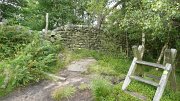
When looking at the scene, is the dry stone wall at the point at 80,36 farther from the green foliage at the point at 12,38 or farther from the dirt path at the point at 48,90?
the dirt path at the point at 48,90

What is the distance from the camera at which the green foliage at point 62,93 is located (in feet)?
21.8

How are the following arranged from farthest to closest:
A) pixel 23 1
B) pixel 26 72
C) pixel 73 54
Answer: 1. pixel 23 1
2. pixel 73 54
3. pixel 26 72

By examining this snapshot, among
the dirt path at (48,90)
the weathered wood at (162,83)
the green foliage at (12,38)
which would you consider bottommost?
the dirt path at (48,90)

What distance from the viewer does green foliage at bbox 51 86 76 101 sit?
6.65 meters

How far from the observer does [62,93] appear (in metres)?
6.71

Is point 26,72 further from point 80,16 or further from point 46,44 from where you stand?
point 80,16

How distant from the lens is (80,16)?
18.5 meters

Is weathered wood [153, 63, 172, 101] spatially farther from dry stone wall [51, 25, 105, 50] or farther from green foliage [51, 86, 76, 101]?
dry stone wall [51, 25, 105, 50]

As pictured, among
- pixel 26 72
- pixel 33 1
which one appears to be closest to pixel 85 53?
pixel 26 72

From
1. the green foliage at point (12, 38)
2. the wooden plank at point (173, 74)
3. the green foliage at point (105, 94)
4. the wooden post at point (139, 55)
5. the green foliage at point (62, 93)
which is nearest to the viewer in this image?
the wooden plank at point (173, 74)

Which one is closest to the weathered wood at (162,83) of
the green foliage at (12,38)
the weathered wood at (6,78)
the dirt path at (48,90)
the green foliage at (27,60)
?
the dirt path at (48,90)

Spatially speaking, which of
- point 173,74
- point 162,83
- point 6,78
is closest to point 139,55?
point 173,74

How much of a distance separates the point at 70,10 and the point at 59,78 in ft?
28.7

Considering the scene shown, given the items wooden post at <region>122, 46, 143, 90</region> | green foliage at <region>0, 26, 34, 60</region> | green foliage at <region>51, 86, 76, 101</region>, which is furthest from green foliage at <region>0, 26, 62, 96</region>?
wooden post at <region>122, 46, 143, 90</region>
